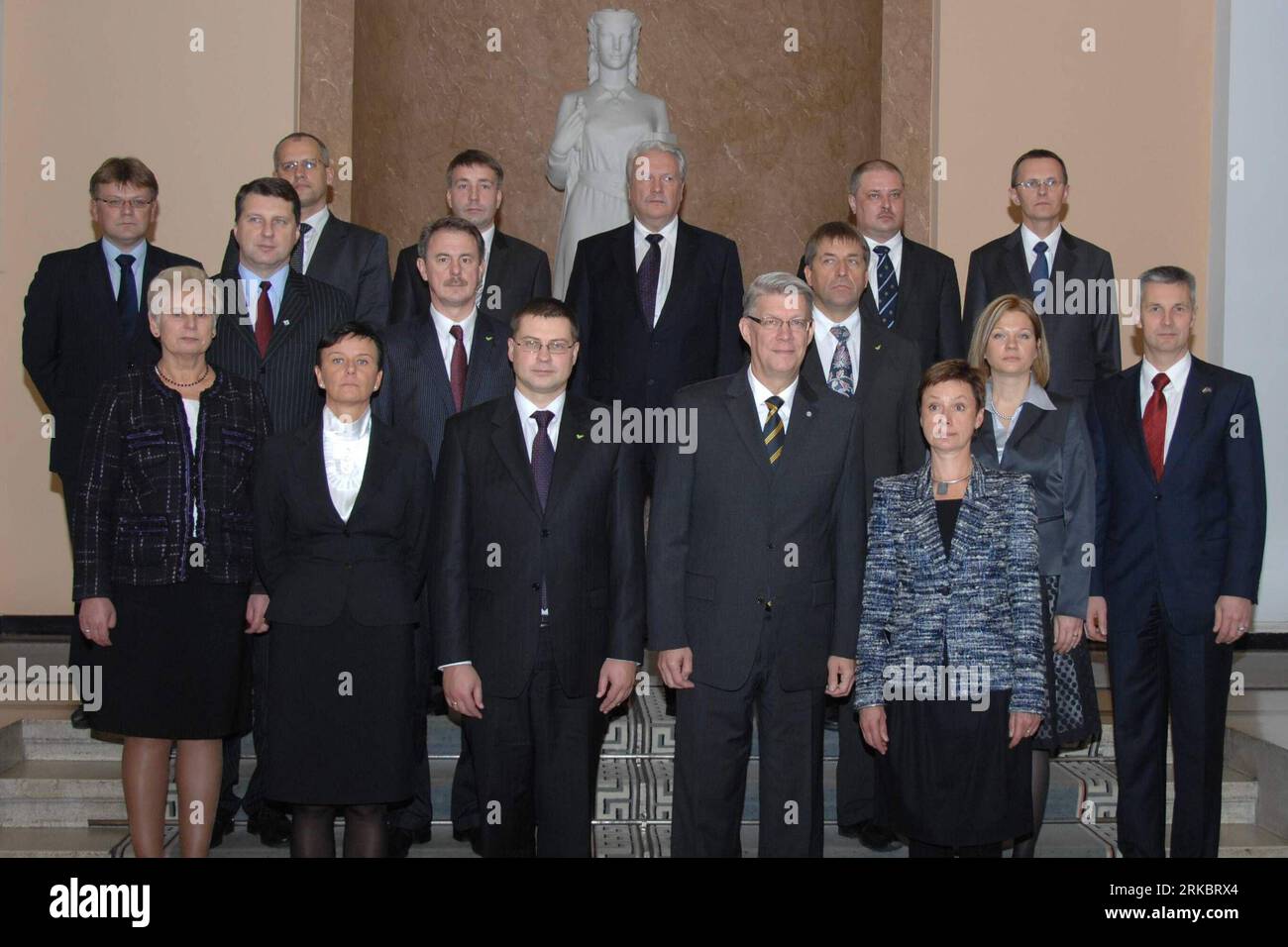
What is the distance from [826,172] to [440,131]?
229 centimetres

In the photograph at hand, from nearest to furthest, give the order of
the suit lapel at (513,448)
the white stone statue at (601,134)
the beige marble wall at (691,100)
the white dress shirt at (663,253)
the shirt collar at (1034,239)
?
the suit lapel at (513,448) → the white dress shirt at (663,253) → the shirt collar at (1034,239) → the white stone statue at (601,134) → the beige marble wall at (691,100)

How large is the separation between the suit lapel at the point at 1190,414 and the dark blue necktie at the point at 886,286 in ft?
3.71

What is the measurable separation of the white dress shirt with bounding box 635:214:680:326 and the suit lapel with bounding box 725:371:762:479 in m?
1.28

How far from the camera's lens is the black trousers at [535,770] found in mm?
3957

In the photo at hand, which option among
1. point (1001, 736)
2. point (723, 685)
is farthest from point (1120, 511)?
point (723, 685)

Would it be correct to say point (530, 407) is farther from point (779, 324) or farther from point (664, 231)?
point (664, 231)

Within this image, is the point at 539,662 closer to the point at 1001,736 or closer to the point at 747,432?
the point at 747,432

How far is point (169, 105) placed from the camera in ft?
23.8

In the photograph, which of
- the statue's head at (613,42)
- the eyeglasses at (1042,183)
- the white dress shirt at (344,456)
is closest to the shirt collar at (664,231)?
the eyeglasses at (1042,183)

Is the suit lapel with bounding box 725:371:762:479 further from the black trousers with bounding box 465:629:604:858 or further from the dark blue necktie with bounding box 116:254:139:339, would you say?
the dark blue necktie with bounding box 116:254:139:339

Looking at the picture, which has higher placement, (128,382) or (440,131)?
(440,131)

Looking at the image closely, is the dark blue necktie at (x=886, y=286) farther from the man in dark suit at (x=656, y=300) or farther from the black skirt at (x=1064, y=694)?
the black skirt at (x=1064, y=694)

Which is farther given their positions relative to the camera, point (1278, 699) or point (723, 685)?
point (1278, 699)

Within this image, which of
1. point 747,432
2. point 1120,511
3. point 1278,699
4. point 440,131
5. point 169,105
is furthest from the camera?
point 440,131
